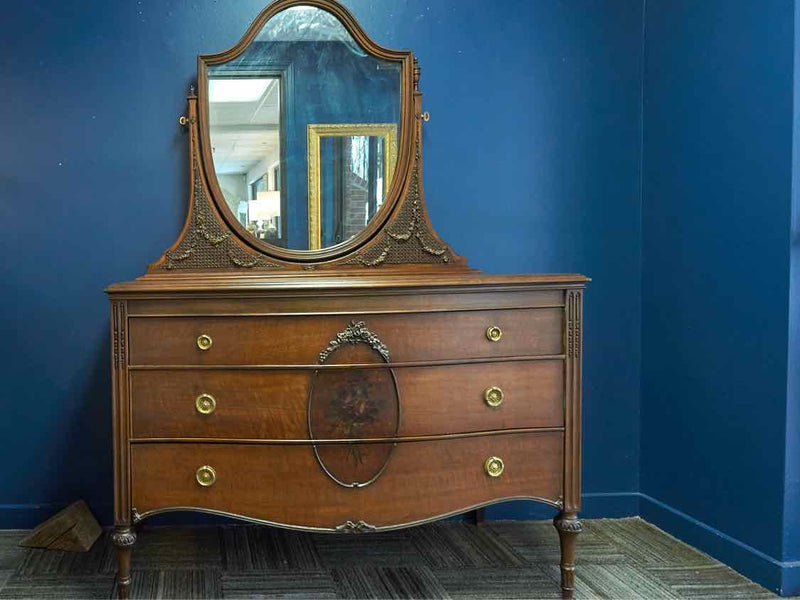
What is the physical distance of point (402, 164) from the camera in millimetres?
2656

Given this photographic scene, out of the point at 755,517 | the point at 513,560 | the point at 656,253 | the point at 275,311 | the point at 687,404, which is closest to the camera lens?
the point at 275,311

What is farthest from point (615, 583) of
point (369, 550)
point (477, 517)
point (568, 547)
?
point (369, 550)

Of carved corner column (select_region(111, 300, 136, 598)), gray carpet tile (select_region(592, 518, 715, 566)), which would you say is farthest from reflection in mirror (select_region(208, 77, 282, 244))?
gray carpet tile (select_region(592, 518, 715, 566))

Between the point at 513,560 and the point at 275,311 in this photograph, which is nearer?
the point at 275,311

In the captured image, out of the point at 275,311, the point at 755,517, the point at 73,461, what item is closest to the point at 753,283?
the point at 755,517

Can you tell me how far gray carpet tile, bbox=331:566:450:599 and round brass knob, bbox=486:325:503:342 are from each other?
0.78 m

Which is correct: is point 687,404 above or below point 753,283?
below

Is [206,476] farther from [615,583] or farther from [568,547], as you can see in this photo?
[615,583]

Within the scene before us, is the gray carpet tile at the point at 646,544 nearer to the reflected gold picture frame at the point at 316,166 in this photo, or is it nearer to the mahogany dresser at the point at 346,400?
the mahogany dresser at the point at 346,400

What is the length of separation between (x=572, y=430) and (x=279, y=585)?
3.34 ft

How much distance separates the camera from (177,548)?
2549 millimetres

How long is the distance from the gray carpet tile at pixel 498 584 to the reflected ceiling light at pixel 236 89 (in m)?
1.74

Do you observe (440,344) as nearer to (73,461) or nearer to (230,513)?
(230,513)

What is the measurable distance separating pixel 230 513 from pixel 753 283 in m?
1.73
